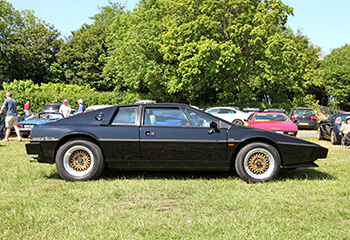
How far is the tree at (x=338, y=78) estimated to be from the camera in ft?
141

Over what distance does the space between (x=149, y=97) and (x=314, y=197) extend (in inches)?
1305

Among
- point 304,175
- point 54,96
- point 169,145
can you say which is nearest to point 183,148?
point 169,145

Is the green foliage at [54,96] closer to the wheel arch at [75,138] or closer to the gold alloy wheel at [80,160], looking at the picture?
the wheel arch at [75,138]

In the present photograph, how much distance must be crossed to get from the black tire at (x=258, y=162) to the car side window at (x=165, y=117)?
114 cm

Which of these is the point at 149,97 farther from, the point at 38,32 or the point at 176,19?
the point at 38,32

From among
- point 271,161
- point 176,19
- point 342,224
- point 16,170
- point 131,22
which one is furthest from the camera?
point 131,22

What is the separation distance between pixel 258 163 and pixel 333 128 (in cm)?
881

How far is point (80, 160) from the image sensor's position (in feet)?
20.9

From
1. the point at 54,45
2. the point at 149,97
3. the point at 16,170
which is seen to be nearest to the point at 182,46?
the point at 149,97

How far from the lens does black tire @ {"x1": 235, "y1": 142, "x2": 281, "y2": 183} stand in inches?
244

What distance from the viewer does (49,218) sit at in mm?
4125

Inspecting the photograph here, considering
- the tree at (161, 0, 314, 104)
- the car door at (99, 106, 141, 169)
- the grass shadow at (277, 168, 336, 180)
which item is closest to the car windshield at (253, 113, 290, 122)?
the grass shadow at (277, 168, 336, 180)

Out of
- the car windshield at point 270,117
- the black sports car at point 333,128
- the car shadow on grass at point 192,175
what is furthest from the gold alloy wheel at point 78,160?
the black sports car at point 333,128

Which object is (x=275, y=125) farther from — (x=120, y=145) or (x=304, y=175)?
(x=120, y=145)
